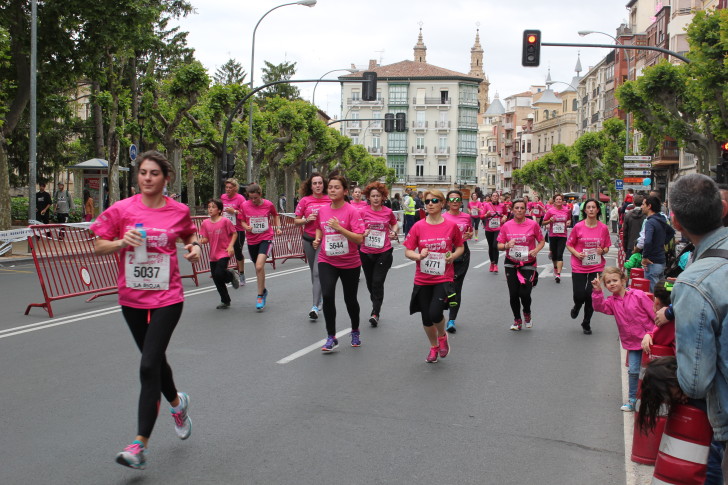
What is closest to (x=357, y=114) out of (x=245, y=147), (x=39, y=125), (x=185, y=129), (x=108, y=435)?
(x=245, y=147)

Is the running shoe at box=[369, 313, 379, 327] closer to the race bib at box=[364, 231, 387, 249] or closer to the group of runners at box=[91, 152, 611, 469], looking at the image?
the group of runners at box=[91, 152, 611, 469]

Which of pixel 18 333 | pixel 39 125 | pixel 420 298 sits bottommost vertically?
pixel 18 333

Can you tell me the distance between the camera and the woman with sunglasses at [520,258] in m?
10.5

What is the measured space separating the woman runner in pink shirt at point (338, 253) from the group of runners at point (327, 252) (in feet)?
0.04

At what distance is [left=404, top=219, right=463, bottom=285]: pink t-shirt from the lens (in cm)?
819

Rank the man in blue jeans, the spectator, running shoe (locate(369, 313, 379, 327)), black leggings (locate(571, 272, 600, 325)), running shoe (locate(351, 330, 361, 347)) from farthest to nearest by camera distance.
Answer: the man in blue jeans < running shoe (locate(369, 313, 379, 327)) < black leggings (locate(571, 272, 600, 325)) < running shoe (locate(351, 330, 361, 347)) < the spectator

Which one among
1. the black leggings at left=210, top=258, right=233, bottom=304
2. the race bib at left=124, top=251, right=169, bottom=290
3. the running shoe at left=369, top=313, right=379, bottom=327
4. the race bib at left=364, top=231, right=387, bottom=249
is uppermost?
the race bib at left=124, top=251, right=169, bottom=290

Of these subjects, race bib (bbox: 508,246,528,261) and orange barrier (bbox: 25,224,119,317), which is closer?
race bib (bbox: 508,246,528,261)

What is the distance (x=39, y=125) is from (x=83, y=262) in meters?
17.0

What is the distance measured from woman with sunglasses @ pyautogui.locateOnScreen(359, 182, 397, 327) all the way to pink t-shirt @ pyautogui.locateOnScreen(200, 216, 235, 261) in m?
2.15

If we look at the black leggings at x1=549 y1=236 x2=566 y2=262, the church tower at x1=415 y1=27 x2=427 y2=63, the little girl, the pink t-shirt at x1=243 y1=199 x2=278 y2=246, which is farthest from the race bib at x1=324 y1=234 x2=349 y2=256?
the church tower at x1=415 y1=27 x2=427 y2=63

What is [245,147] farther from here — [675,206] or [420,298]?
[675,206]

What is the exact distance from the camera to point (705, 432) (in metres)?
3.17

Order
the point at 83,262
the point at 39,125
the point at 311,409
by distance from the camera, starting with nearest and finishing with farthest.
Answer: the point at 311,409 → the point at 83,262 → the point at 39,125
